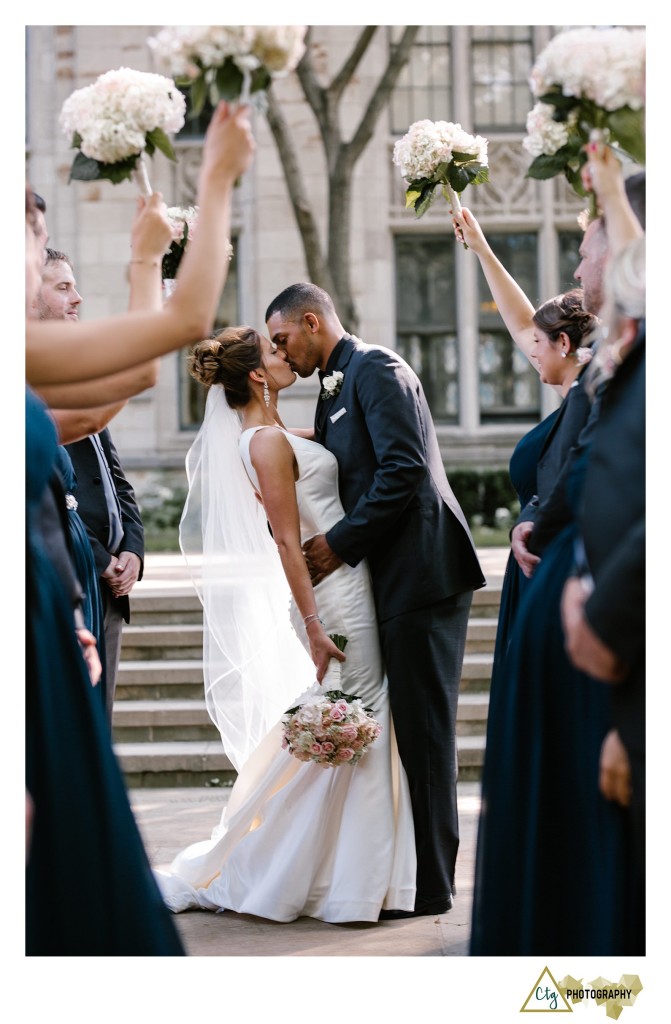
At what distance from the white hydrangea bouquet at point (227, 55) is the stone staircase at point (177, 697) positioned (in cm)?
521

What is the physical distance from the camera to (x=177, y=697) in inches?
321

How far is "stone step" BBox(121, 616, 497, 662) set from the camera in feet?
27.9

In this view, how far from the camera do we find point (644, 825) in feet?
8.38

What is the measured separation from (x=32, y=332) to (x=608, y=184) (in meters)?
1.45

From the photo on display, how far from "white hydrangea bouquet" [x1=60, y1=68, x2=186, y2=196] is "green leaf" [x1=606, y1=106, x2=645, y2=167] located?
3.75 ft

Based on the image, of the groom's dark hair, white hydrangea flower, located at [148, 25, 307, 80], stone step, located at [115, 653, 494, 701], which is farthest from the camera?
stone step, located at [115, 653, 494, 701]

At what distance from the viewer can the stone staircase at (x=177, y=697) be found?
7324mm

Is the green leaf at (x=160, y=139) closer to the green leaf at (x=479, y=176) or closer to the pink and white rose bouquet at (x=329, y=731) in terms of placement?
the green leaf at (x=479, y=176)

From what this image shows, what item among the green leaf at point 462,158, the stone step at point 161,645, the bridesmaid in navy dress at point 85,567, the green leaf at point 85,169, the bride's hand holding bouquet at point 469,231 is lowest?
the stone step at point 161,645

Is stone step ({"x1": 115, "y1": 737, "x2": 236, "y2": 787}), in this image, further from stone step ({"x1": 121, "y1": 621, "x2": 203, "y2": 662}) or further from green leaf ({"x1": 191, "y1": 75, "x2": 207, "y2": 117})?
green leaf ({"x1": 191, "y1": 75, "x2": 207, "y2": 117})

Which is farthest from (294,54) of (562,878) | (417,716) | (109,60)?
(109,60)

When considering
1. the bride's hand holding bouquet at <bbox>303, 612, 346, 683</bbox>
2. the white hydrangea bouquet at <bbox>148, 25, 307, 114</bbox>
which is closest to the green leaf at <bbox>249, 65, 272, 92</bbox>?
the white hydrangea bouquet at <bbox>148, 25, 307, 114</bbox>

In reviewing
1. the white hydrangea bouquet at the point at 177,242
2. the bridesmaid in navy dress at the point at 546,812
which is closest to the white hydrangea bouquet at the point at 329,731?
the bridesmaid in navy dress at the point at 546,812
